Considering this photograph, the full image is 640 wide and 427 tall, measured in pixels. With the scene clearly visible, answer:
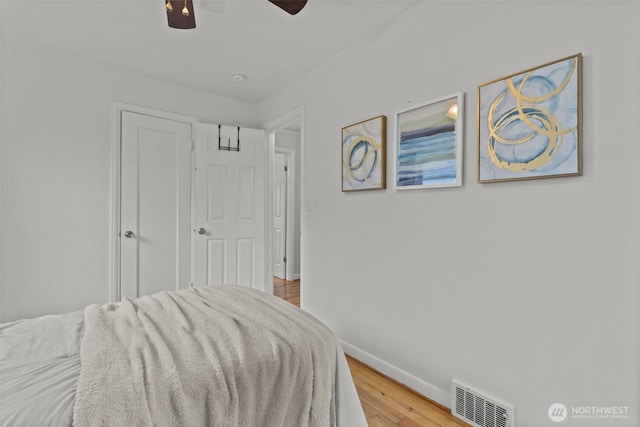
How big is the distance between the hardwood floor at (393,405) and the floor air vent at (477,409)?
0.18ft

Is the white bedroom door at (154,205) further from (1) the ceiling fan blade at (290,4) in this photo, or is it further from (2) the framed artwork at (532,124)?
(2) the framed artwork at (532,124)

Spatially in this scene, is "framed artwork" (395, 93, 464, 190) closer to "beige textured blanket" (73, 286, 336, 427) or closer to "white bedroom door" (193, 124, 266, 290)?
"beige textured blanket" (73, 286, 336, 427)

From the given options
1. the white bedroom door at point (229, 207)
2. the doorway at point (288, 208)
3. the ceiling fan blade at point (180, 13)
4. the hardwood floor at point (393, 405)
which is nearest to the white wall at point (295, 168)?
the doorway at point (288, 208)

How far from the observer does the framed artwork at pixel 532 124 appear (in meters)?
1.40

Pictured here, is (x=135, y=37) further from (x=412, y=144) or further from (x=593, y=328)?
(x=593, y=328)

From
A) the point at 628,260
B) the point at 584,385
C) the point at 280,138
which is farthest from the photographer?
the point at 280,138

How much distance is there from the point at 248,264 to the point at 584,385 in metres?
2.98

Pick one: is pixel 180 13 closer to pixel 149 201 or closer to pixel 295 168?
pixel 149 201

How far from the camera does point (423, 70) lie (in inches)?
80.3

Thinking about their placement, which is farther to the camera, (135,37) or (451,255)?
(135,37)

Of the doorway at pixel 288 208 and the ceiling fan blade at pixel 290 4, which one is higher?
the ceiling fan blade at pixel 290 4

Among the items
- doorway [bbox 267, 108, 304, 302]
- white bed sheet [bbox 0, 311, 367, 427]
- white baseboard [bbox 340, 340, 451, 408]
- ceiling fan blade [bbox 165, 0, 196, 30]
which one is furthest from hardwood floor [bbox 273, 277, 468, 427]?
doorway [bbox 267, 108, 304, 302]

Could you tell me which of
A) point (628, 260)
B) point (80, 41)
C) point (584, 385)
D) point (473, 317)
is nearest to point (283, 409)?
point (473, 317)

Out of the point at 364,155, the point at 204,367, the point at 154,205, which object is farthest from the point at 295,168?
the point at 204,367
